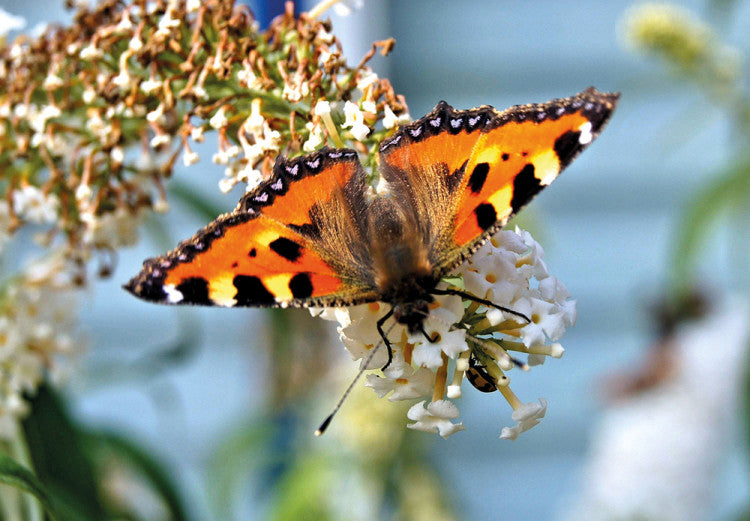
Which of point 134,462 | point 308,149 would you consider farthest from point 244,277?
point 134,462

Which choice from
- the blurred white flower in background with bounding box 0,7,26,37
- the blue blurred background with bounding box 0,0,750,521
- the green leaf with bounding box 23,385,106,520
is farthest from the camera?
the blue blurred background with bounding box 0,0,750,521

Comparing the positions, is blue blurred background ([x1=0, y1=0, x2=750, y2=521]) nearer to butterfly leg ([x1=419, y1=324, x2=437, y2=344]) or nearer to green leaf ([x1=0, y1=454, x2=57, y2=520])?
green leaf ([x1=0, y1=454, x2=57, y2=520])

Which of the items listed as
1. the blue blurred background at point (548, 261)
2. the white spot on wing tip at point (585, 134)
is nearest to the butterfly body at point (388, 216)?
the white spot on wing tip at point (585, 134)

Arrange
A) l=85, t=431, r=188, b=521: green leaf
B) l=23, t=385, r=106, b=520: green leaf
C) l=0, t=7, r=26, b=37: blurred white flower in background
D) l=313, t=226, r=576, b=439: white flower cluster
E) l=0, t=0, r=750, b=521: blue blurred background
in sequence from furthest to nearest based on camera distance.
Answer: l=0, t=0, r=750, b=521: blue blurred background, l=85, t=431, r=188, b=521: green leaf, l=23, t=385, r=106, b=520: green leaf, l=0, t=7, r=26, b=37: blurred white flower in background, l=313, t=226, r=576, b=439: white flower cluster

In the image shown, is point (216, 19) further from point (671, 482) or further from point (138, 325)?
point (138, 325)

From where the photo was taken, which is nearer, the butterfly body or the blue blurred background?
the butterfly body

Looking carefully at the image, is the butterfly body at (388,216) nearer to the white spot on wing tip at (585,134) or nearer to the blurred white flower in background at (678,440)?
the white spot on wing tip at (585,134)

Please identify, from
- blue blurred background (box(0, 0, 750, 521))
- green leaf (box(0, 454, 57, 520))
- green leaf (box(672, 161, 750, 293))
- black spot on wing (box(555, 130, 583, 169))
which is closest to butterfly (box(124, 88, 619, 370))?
black spot on wing (box(555, 130, 583, 169))

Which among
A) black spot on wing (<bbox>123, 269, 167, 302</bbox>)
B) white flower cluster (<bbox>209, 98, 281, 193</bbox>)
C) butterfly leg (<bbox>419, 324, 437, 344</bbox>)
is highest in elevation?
white flower cluster (<bbox>209, 98, 281, 193</bbox>)
